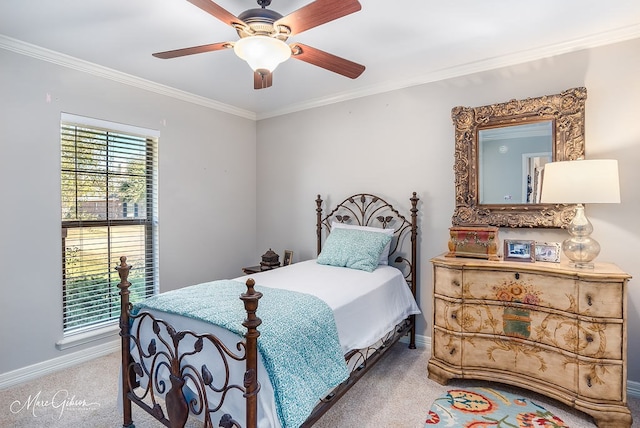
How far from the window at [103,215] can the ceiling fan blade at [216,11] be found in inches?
77.1

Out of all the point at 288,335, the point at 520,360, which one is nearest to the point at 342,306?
the point at 288,335

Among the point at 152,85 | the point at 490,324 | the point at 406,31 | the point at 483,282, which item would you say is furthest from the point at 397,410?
the point at 152,85

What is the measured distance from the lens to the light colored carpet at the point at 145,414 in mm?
2000

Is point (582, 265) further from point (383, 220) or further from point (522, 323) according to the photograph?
point (383, 220)

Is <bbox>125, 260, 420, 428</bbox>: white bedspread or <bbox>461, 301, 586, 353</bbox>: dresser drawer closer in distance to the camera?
<bbox>125, 260, 420, 428</bbox>: white bedspread

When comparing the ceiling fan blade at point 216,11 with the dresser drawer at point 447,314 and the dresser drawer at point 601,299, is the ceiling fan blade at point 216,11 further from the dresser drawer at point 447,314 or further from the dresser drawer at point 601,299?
the dresser drawer at point 601,299

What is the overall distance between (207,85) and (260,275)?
6.53 feet

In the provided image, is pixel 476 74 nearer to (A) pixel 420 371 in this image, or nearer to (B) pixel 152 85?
(A) pixel 420 371

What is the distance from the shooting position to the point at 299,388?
4.93 feet

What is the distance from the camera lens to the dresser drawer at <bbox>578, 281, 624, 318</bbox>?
1906 mm

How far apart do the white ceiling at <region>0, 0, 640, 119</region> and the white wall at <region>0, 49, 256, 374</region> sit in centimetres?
22

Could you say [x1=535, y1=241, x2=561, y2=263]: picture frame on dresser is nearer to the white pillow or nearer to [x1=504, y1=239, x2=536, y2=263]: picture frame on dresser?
[x1=504, y1=239, x2=536, y2=263]: picture frame on dresser

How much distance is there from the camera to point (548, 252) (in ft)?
7.41

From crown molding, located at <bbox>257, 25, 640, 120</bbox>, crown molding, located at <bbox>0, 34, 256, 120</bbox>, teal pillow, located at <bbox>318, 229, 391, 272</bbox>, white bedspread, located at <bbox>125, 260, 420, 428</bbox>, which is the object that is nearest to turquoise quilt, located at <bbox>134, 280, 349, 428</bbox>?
white bedspread, located at <bbox>125, 260, 420, 428</bbox>
